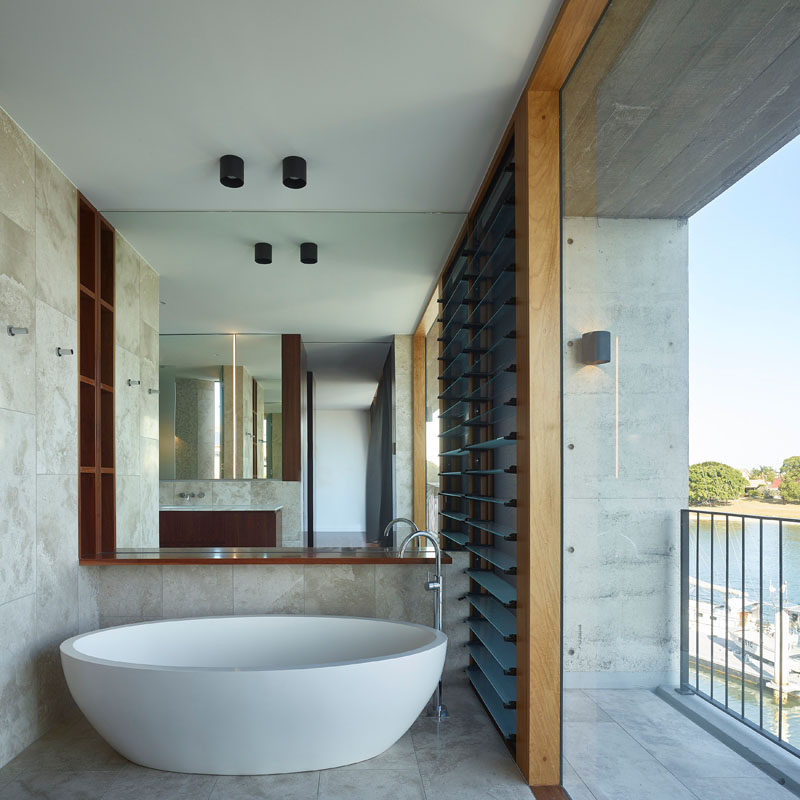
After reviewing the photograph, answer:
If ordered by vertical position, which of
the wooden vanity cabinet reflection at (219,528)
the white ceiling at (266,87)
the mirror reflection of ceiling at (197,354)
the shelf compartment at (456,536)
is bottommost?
the shelf compartment at (456,536)

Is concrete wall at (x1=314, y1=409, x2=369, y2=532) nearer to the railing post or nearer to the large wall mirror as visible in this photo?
the large wall mirror

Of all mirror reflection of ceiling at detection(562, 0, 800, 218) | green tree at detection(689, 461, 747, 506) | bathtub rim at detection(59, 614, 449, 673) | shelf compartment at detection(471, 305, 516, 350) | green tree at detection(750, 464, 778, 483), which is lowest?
bathtub rim at detection(59, 614, 449, 673)

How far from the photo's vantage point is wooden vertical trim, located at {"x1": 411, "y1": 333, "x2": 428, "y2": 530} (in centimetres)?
392

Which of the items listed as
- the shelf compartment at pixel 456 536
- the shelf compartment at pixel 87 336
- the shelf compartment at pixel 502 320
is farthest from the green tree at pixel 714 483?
the shelf compartment at pixel 87 336

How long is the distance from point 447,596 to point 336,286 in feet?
5.55

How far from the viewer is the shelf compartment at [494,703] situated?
3.01 meters

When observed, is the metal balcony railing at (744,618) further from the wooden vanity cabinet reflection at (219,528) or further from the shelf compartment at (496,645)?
the wooden vanity cabinet reflection at (219,528)

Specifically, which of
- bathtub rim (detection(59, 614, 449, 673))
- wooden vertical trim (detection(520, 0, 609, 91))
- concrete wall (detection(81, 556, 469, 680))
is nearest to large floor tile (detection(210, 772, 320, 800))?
bathtub rim (detection(59, 614, 449, 673))

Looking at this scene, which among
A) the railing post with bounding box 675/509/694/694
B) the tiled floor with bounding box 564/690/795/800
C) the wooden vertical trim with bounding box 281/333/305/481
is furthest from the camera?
the wooden vertical trim with bounding box 281/333/305/481

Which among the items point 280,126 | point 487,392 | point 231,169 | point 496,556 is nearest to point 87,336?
point 231,169

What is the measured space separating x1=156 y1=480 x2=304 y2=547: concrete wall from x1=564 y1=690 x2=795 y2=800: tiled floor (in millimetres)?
1584

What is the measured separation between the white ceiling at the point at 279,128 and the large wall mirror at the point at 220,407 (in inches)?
4.3

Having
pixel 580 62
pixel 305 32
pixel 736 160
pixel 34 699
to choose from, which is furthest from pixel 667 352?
pixel 34 699

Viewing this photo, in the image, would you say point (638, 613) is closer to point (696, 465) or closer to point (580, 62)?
point (696, 465)
